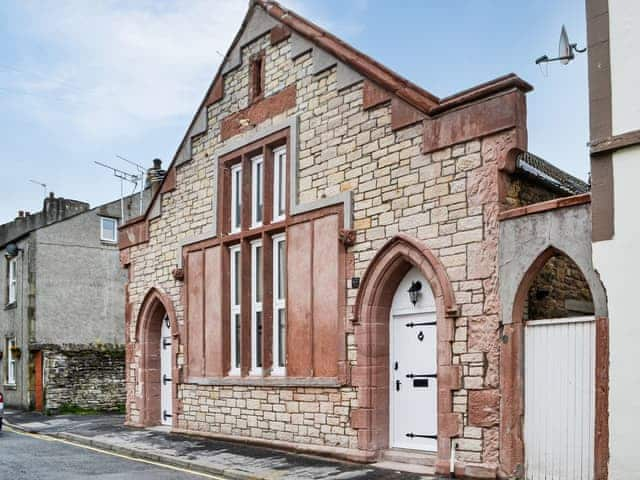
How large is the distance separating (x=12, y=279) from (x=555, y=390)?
2179 centimetres

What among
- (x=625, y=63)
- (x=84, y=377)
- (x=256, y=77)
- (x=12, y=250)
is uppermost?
(x=256, y=77)

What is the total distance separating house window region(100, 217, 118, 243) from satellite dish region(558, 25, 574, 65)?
57.9 ft

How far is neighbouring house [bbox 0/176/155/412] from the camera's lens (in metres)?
23.8

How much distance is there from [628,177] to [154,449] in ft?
30.9

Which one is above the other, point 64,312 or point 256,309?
point 256,309

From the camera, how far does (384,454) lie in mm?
11875

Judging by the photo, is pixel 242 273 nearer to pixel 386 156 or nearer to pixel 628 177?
pixel 386 156

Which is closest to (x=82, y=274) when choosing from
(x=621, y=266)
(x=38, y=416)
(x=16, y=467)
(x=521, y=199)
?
(x=38, y=416)

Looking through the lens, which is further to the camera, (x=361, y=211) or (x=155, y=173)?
(x=155, y=173)

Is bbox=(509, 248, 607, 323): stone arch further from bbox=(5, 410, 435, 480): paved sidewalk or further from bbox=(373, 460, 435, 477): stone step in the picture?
bbox=(5, 410, 435, 480): paved sidewalk

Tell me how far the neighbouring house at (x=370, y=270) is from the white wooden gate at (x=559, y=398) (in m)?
0.02

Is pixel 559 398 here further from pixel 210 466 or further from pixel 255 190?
pixel 255 190

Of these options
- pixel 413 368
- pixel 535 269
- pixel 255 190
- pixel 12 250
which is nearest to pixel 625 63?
pixel 535 269

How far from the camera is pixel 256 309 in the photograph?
14.9 meters
